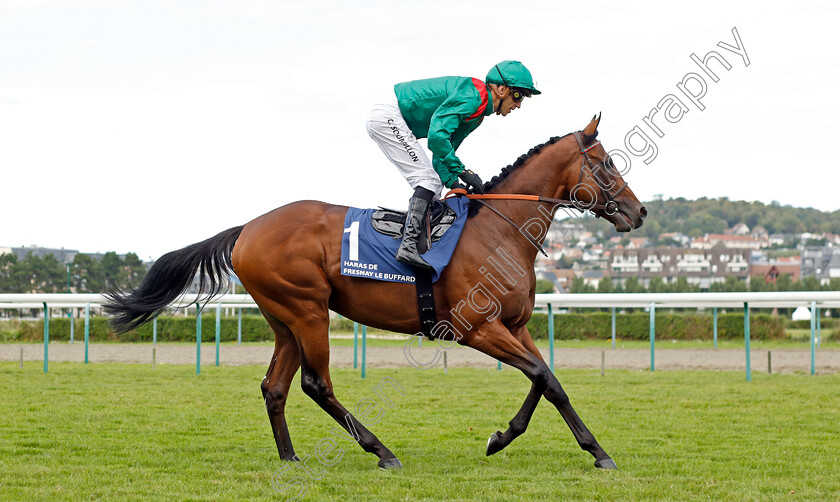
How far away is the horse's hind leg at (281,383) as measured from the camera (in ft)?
17.7

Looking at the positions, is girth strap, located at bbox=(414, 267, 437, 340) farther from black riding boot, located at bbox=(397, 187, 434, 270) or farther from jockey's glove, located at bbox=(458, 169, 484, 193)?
jockey's glove, located at bbox=(458, 169, 484, 193)

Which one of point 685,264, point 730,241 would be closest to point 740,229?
point 730,241

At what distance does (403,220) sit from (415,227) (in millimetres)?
221

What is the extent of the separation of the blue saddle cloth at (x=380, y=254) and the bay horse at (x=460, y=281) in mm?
64

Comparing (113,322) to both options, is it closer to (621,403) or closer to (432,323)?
(432,323)

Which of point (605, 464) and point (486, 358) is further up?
point (605, 464)

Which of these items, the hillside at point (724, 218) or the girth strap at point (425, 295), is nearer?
the girth strap at point (425, 295)

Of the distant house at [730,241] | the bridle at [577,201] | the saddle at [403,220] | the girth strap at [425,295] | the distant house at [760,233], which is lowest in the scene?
the girth strap at [425,295]

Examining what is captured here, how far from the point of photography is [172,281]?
229 inches

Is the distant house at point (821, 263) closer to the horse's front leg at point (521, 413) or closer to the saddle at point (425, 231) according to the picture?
the horse's front leg at point (521, 413)

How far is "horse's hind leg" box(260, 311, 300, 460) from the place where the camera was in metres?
5.39

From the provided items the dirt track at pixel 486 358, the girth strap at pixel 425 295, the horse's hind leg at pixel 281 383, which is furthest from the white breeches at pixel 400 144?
the dirt track at pixel 486 358

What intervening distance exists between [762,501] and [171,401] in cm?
639

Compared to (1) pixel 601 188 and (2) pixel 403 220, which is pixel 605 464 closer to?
(1) pixel 601 188
